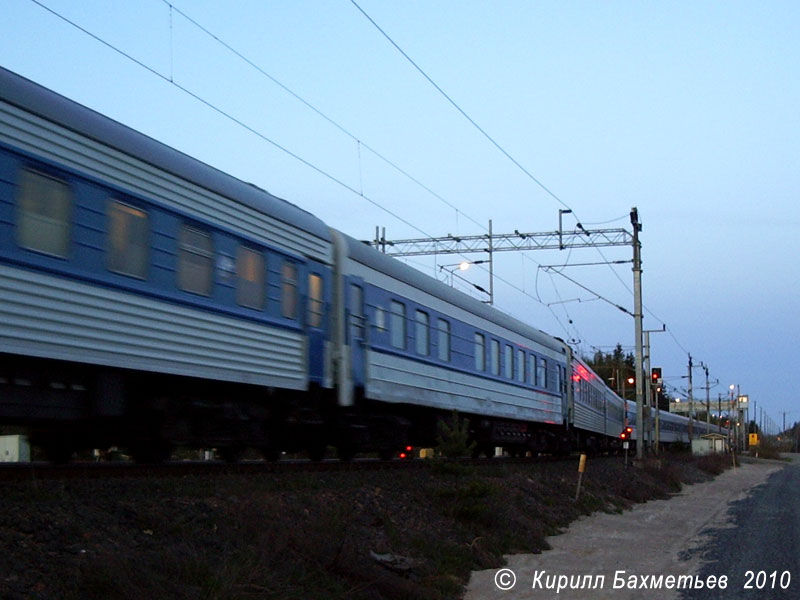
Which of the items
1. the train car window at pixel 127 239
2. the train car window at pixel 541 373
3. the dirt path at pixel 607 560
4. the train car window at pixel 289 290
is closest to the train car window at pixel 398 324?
the train car window at pixel 289 290

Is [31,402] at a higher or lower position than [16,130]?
lower

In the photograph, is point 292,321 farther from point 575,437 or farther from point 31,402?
point 575,437

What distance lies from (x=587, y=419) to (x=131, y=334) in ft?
82.6

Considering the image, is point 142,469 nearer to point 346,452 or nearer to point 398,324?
point 346,452

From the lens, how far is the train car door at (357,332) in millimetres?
14180

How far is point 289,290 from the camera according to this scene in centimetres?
1262

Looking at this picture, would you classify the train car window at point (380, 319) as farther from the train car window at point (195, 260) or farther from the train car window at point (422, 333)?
the train car window at point (195, 260)

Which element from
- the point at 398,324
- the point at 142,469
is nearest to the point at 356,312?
the point at 398,324

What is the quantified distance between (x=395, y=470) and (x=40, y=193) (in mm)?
7825

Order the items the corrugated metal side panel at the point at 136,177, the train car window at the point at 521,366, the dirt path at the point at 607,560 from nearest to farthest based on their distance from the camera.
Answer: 1. the corrugated metal side panel at the point at 136,177
2. the dirt path at the point at 607,560
3. the train car window at the point at 521,366

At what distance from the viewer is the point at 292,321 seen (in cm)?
1263

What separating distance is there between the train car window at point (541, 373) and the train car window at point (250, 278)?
47.8 ft

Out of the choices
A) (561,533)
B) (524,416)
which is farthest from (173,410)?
(524,416)

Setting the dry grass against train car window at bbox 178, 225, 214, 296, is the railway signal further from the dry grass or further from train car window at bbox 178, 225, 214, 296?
train car window at bbox 178, 225, 214, 296
